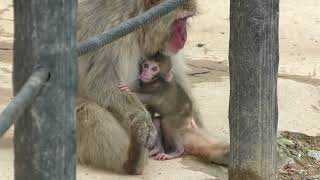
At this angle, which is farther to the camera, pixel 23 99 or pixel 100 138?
pixel 100 138

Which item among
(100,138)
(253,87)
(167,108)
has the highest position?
(253,87)

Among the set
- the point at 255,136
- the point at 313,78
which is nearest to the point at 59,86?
the point at 255,136

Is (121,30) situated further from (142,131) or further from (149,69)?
(149,69)

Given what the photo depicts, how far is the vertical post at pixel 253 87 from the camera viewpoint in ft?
11.2

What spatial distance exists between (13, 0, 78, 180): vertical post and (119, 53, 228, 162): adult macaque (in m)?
2.30

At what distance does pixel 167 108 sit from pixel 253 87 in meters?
0.77

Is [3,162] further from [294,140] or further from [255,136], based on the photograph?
[294,140]

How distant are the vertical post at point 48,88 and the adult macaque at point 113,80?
213cm

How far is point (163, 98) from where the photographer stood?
13.6ft

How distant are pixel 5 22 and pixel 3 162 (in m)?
2.99

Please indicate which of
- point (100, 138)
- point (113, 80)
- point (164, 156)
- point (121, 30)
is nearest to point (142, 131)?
point (100, 138)

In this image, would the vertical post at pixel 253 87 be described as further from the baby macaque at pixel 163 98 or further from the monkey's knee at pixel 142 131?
the baby macaque at pixel 163 98

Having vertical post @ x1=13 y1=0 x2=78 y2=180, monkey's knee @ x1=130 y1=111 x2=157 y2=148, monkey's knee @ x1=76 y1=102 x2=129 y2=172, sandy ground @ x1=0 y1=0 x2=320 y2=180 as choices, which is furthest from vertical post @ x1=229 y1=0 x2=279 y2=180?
vertical post @ x1=13 y1=0 x2=78 y2=180

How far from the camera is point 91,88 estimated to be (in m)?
4.00
